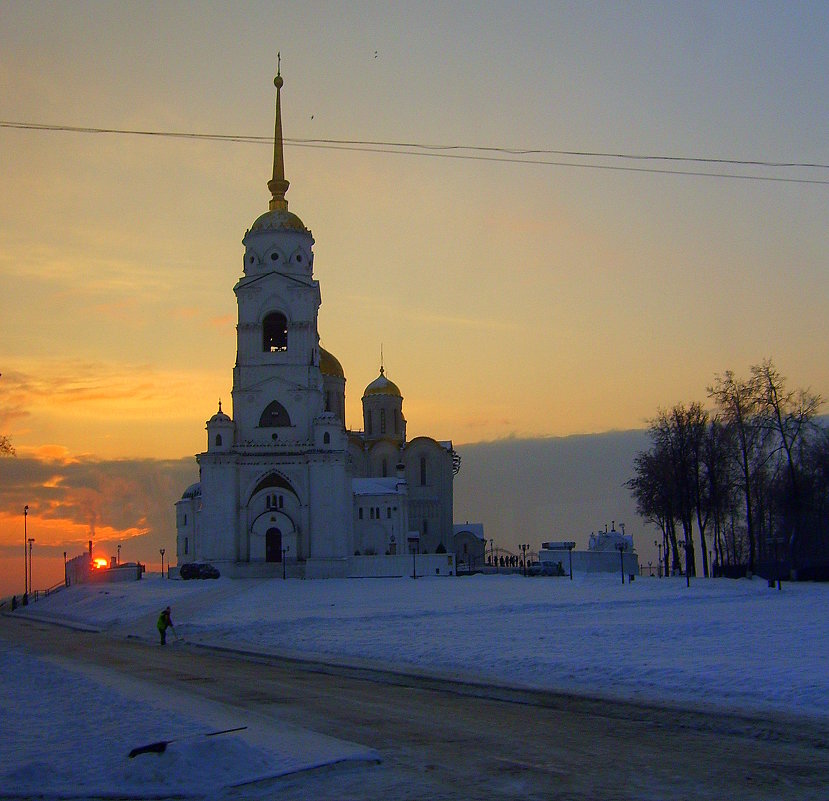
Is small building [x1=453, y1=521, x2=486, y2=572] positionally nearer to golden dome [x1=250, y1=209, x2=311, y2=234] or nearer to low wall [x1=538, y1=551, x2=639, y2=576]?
low wall [x1=538, y1=551, x2=639, y2=576]

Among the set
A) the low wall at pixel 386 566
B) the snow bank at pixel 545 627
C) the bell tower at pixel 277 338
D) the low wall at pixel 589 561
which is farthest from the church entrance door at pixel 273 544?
the low wall at pixel 589 561

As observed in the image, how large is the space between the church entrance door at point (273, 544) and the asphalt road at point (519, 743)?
44.4 metres

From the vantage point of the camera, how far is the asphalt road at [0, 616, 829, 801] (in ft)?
34.9

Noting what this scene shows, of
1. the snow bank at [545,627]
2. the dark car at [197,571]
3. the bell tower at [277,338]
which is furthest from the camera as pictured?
the bell tower at [277,338]

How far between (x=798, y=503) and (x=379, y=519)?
32.8 m

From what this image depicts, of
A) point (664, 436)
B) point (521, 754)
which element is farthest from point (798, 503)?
point (521, 754)

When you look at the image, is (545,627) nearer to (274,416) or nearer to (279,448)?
(279,448)

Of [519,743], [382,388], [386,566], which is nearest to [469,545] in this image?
[382,388]


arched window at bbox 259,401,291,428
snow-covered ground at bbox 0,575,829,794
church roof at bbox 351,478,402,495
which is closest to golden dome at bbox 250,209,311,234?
arched window at bbox 259,401,291,428

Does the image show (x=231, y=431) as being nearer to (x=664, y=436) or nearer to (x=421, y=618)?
(x=664, y=436)

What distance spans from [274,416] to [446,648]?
44.6 meters

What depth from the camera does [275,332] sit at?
69.9m

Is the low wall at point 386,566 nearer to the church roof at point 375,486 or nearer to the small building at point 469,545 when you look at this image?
the church roof at point 375,486

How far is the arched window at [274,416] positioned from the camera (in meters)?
67.9
